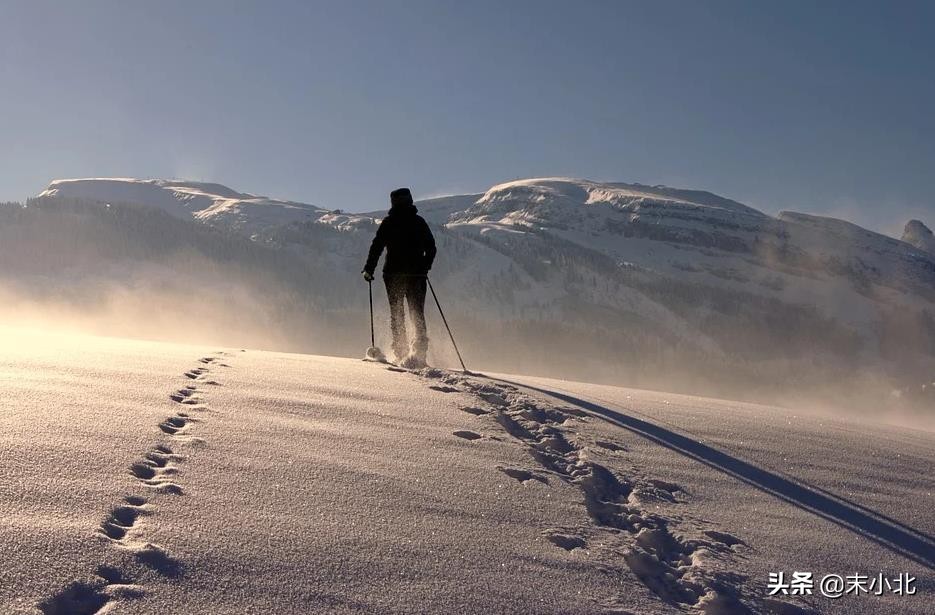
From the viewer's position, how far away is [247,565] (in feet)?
7.49

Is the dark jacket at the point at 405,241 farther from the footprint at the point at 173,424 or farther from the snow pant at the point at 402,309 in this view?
the footprint at the point at 173,424

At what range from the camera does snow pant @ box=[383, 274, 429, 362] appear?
9.88 metres

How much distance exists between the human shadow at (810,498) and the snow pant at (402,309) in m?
4.38

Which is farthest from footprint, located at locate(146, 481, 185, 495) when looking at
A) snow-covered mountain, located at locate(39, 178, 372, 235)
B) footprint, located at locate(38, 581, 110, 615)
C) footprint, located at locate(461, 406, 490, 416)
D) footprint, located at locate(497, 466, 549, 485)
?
snow-covered mountain, located at locate(39, 178, 372, 235)

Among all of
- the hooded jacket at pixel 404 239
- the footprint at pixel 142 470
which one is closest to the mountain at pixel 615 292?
the hooded jacket at pixel 404 239

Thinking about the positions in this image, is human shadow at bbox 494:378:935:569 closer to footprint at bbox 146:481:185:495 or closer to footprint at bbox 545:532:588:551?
footprint at bbox 545:532:588:551

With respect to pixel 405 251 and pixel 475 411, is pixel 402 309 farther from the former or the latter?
pixel 475 411

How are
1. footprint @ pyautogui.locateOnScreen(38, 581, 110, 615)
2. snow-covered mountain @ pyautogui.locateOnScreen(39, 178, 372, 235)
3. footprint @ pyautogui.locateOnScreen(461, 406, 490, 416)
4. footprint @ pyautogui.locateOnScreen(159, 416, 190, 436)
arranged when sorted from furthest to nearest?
1. snow-covered mountain @ pyautogui.locateOnScreen(39, 178, 372, 235)
2. footprint @ pyautogui.locateOnScreen(461, 406, 490, 416)
3. footprint @ pyautogui.locateOnScreen(159, 416, 190, 436)
4. footprint @ pyautogui.locateOnScreen(38, 581, 110, 615)

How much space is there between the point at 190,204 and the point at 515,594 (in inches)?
6347

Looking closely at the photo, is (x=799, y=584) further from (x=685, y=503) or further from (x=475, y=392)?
(x=475, y=392)

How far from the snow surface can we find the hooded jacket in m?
4.38

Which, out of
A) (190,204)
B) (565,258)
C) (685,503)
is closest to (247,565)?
(685,503)

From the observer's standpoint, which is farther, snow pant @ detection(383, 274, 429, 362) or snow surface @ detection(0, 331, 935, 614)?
snow pant @ detection(383, 274, 429, 362)

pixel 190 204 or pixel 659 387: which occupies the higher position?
pixel 190 204
